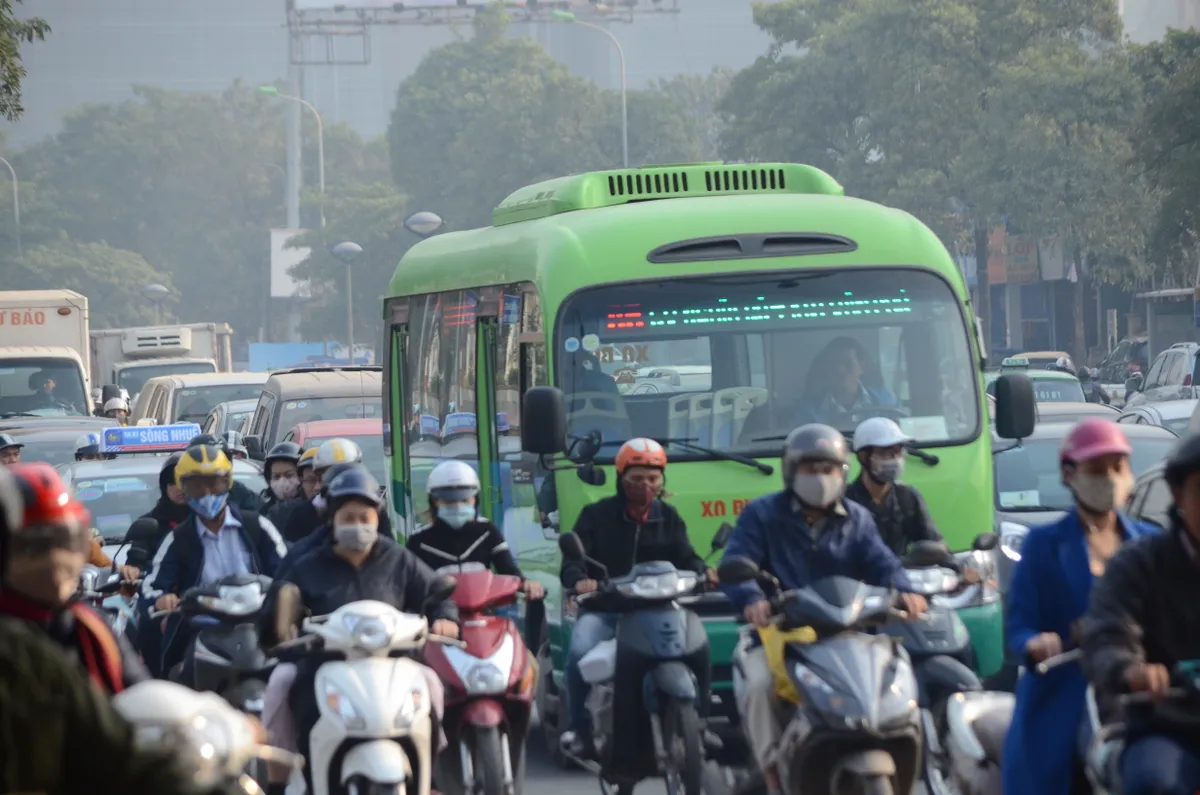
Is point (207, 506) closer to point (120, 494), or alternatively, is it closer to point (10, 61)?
point (120, 494)

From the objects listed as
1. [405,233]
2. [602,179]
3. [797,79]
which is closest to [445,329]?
[602,179]

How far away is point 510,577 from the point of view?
829 cm

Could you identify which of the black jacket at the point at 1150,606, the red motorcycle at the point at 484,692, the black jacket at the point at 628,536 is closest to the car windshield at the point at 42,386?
the black jacket at the point at 628,536

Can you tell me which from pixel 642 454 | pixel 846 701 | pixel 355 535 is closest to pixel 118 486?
pixel 642 454

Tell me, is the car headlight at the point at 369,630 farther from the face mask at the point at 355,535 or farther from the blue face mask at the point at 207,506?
the blue face mask at the point at 207,506

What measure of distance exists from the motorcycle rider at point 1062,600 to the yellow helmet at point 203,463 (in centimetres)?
396

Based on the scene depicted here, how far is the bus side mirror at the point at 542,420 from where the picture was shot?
9.74 metres

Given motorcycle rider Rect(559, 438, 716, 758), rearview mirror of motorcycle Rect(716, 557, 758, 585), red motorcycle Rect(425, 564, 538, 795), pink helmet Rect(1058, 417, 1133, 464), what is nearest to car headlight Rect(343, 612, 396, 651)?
red motorcycle Rect(425, 564, 538, 795)

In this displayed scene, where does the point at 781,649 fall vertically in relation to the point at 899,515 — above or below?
below

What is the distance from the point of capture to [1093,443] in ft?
19.7

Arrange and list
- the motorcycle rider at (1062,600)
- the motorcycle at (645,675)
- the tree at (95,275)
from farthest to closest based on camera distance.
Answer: the tree at (95,275), the motorcycle at (645,675), the motorcycle rider at (1062,600)

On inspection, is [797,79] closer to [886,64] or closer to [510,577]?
[886,64]

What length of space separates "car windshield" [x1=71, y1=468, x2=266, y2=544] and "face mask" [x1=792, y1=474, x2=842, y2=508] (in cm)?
621

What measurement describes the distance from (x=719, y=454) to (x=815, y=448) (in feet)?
10.3
